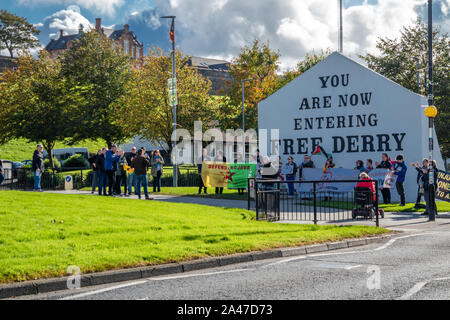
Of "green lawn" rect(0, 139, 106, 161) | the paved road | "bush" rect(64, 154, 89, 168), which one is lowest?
the paved road

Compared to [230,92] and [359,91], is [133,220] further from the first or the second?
[230,92]

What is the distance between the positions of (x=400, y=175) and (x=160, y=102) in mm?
26578

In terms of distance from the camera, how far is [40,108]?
131ft

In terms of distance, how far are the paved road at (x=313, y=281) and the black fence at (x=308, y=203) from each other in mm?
4652

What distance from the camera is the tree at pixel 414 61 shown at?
4456 cm

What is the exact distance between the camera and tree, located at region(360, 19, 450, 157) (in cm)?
4456

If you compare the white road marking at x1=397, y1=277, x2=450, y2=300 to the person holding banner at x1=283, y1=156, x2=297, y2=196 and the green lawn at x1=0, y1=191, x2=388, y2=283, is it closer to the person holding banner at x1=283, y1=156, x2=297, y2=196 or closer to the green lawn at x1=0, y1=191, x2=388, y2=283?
the green lawn at x1=0, y1=191, x2=388, y2=283

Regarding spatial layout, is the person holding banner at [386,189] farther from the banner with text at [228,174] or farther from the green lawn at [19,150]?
the green lawn at [19,150]

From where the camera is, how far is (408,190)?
75.7ft

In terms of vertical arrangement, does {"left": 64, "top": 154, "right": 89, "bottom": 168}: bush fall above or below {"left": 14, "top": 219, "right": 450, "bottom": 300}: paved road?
above

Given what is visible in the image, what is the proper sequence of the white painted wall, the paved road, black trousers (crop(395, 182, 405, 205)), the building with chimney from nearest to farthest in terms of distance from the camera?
the paved road → black trousers (crop(395, 182, 405, 205)) → the white painted wall → the building with chimney

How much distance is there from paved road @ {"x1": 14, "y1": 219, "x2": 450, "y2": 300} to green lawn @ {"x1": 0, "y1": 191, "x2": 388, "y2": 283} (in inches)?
31.1

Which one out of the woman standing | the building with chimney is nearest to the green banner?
the woman standing

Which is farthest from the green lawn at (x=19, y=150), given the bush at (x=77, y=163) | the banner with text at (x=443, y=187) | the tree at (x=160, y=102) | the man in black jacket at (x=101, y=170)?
the banner with text at (x=443, y=187)
